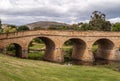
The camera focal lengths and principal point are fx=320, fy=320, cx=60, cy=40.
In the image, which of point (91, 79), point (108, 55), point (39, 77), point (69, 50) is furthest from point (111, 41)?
point (39, 77)

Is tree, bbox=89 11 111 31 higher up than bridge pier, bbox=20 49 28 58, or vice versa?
tree, bbox=89 11 111 31

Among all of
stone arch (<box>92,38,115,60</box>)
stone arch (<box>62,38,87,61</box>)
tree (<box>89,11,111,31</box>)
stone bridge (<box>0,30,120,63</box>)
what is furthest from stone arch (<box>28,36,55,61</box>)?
tree (<box>89,11,111,31</box>)

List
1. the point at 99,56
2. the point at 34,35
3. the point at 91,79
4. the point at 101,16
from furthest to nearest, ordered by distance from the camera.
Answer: the point at 101,16 < the point at 99,56 < the point at 34,35 < the point at 91,79

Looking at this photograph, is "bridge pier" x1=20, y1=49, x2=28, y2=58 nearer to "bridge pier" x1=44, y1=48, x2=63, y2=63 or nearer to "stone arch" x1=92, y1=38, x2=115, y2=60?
"bridge pier" x1=44, y1=48, x2=63, y2=63

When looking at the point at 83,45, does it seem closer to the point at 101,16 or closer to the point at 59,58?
the point at 59,58

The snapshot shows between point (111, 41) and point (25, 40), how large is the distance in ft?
80.4

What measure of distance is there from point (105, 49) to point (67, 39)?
13752mm

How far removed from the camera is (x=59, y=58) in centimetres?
7281

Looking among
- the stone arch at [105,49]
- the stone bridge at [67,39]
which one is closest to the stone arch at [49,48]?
the stone bridge at [67,39]

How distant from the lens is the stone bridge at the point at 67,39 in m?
69.3

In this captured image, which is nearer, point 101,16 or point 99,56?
point 99,56

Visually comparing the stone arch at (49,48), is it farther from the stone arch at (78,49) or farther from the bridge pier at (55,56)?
the stone arch at (78,49)

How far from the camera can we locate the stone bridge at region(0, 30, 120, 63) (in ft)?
227

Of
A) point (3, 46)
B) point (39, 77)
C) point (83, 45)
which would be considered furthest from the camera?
point (83, 45)
